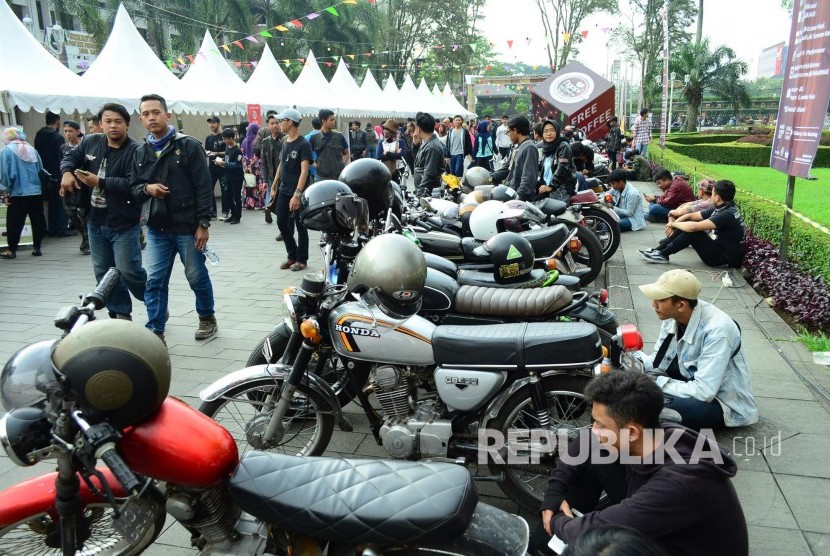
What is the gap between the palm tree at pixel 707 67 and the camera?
33.7 meters

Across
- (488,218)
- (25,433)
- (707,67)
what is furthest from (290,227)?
(707,67)

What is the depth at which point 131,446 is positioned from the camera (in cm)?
195

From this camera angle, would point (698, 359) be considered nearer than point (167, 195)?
Yes

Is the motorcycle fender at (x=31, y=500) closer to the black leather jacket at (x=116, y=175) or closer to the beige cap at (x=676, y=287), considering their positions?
the beige cap at (x=676, y=287)

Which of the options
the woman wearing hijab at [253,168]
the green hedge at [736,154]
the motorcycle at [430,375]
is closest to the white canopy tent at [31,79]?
the woman wearing hijab at [253,168]

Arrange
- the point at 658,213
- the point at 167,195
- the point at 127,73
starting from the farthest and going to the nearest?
1. the point at 127,73
2. the point at 658,213
3. the point at 167,195

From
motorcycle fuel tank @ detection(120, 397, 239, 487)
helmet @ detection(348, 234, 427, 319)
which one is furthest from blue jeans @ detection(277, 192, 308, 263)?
motorcycle fuel tank @ detection(120, 397, 239, 487)

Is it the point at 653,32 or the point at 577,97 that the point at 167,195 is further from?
the point at 653,32

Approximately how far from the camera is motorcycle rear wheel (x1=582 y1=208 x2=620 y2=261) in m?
7.82

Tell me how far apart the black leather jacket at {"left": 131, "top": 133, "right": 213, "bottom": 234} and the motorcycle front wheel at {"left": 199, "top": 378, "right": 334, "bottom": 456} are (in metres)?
1.98

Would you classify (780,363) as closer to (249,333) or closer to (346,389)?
(346,389)

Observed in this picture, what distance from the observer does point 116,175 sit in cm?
504

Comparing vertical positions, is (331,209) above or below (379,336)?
above

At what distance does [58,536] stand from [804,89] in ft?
22.1
